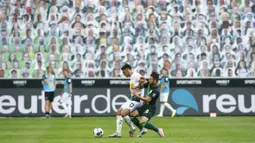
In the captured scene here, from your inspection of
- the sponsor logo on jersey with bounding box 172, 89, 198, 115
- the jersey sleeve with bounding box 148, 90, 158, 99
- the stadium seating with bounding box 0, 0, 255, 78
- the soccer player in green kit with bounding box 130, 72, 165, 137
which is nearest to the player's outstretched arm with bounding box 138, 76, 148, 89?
the soccer player in green kit with bounding box 130, 72, 165, 137

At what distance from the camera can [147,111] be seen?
695 inches

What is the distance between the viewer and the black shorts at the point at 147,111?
691 inches

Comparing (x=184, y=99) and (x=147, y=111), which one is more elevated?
(x=147, y=111)

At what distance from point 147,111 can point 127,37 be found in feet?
46.4

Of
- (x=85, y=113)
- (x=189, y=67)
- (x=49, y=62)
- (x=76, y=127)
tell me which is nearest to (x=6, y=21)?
(x=49, y=62)

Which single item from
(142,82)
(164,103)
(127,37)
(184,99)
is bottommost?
(164,103)

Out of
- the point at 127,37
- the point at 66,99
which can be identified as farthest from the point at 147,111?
the point at 127,37

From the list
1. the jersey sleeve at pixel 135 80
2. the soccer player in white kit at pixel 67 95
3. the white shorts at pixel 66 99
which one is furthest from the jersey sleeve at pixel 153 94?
the white shorts at pixel 66 99

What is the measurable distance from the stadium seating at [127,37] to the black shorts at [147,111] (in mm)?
12643

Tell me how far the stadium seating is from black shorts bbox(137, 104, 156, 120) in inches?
498

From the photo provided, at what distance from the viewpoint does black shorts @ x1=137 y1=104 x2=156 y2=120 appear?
17547 millimetres

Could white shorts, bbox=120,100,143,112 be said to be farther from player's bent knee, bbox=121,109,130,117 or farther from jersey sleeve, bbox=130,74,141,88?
jersey sleeve, bbox=130,74,141,88

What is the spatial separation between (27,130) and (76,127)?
2104 millimetres

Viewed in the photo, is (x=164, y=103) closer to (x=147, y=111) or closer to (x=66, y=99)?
(x=66, y=99)
